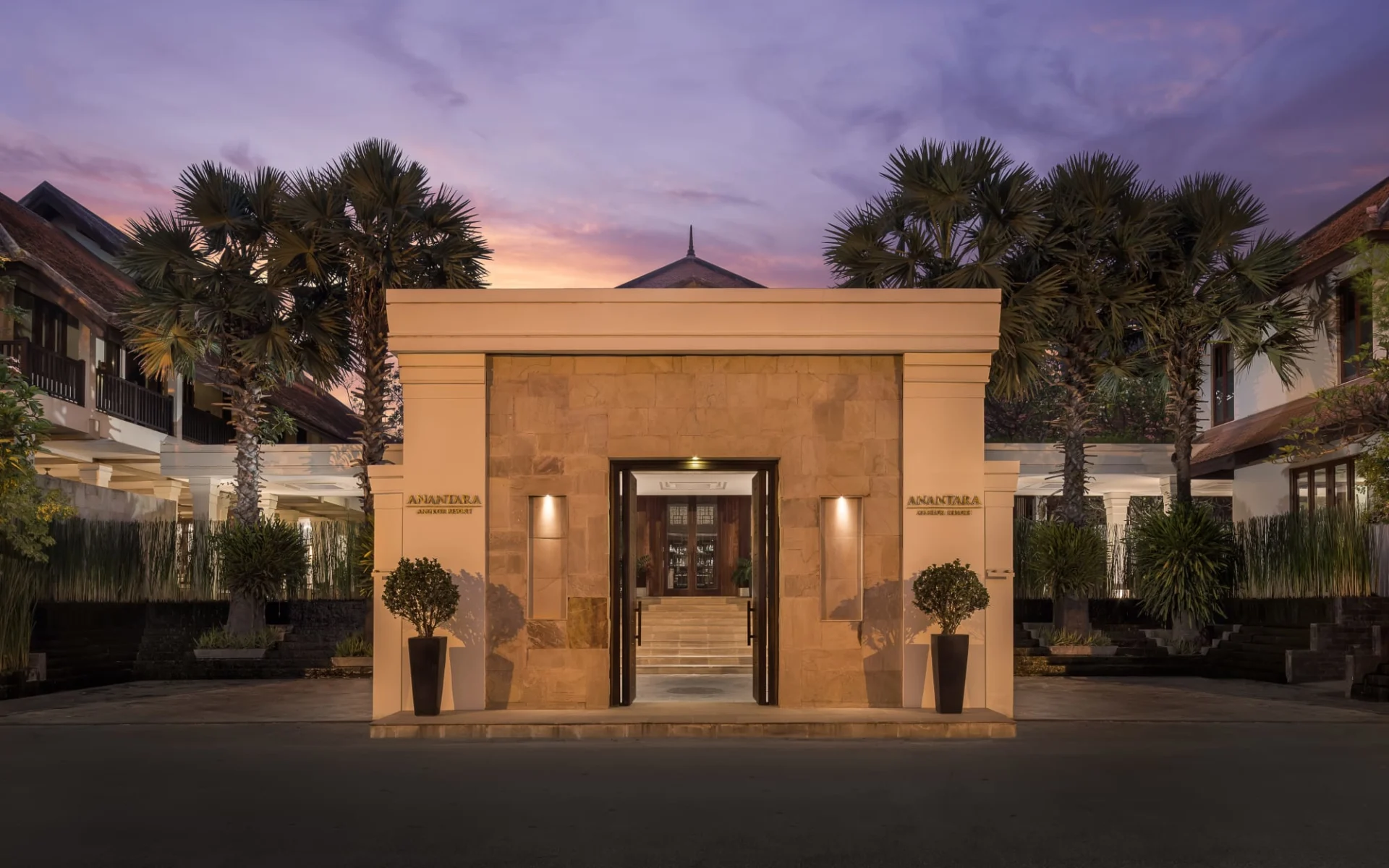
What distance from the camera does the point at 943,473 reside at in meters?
16.0

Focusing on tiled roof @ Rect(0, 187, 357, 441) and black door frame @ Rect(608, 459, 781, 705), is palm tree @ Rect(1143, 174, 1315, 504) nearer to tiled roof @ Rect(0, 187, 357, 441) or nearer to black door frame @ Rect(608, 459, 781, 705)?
black door frame @ Rect(608, 459, 781, 705)

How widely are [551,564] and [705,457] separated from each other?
7.26 feet

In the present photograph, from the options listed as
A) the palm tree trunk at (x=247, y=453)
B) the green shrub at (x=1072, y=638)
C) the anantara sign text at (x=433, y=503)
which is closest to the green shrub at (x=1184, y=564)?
the green shrub at (x=1072, y=638)

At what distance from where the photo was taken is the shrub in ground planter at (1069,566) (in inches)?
934

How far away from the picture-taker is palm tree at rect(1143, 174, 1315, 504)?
24.4 m

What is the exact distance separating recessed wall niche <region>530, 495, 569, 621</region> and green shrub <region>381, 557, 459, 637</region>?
1129 mm

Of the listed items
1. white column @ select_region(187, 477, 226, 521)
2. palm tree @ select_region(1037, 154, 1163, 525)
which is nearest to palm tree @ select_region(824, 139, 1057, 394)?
palm tree @ select_region(1037, 154, 1163, 525)

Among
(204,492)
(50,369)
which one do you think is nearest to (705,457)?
A: (50,369)

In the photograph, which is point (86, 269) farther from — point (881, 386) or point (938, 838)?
point (938, 838)

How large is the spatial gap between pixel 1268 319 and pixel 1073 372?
3.58 meters

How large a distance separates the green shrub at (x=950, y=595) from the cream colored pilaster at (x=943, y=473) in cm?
58

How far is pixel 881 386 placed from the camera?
52.7ft

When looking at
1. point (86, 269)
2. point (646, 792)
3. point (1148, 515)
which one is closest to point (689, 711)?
point (646, 792)

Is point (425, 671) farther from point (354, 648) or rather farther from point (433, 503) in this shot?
point (354, 648)
